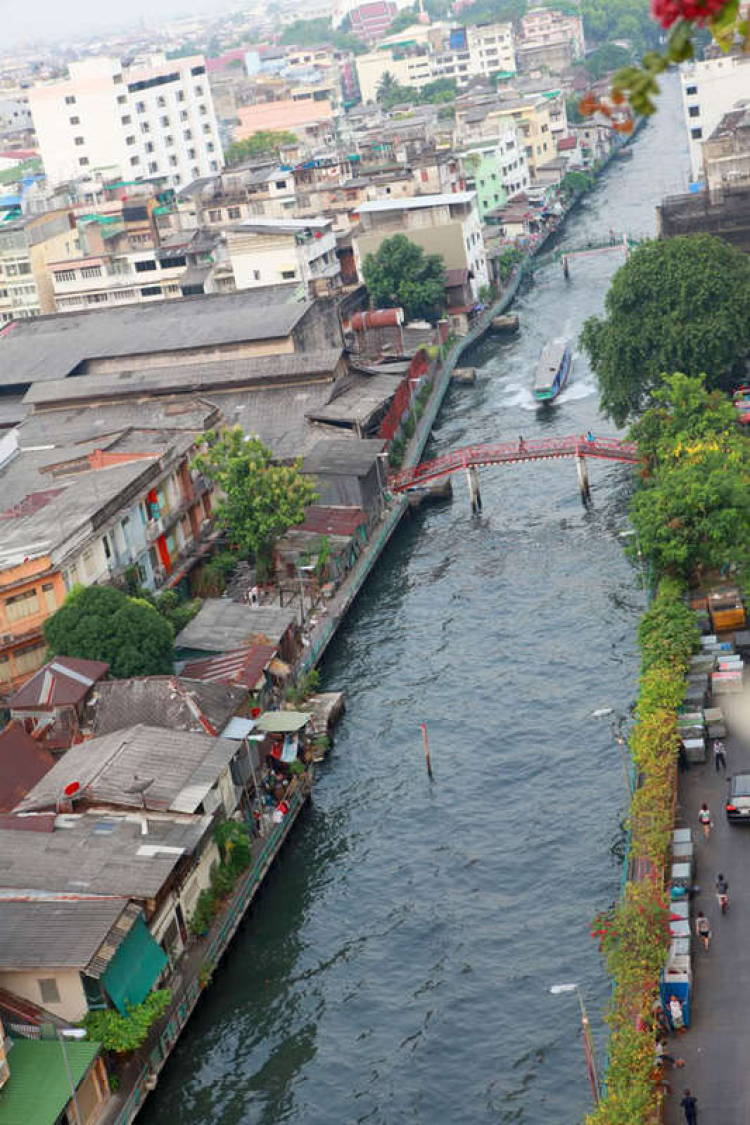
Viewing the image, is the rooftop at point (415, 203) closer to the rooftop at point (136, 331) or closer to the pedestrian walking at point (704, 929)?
the rooftop at point (136, 331)

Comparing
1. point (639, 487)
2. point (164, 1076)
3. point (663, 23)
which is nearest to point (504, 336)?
point (639, 487)

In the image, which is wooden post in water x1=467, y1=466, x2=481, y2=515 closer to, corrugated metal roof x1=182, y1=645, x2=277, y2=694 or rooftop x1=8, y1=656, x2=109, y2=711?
corrugated metal roof x1=182, y1=645, x2=277, y2=694

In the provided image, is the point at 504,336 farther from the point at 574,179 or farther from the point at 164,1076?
the point at 164,1076

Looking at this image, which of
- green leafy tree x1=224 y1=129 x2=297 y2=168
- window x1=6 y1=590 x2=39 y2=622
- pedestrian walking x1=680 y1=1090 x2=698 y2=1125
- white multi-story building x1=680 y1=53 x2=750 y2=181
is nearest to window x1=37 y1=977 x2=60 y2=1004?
pedestrian walking x1=680 y1=1090 x2=698 y2=1125

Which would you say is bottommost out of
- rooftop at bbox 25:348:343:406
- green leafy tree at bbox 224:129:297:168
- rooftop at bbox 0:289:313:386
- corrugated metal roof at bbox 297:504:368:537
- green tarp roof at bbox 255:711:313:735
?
green tarp roof at bbox 255:711:313:735

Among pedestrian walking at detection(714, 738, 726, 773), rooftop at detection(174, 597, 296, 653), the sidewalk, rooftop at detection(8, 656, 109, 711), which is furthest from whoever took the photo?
rooftop at detection(174, 597, 296, 653)

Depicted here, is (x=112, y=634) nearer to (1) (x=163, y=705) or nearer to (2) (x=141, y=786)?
(1) (x=163, y=705)
